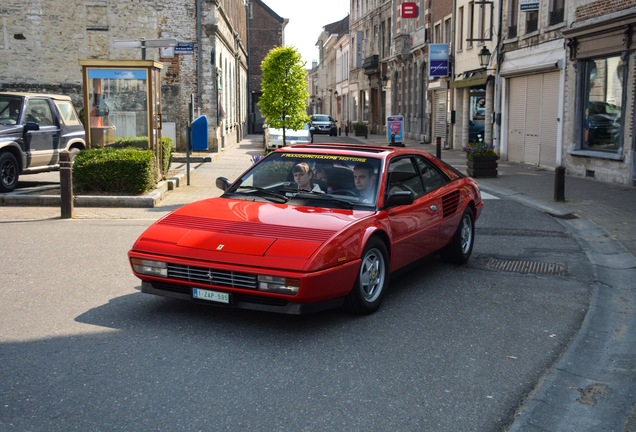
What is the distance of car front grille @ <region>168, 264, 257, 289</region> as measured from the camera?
18.2 feet

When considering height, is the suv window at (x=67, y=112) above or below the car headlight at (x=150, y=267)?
above

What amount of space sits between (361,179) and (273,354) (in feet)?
7.27

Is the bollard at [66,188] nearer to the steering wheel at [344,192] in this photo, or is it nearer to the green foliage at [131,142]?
the green foliage at [131,142]

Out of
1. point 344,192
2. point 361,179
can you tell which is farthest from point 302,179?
point 361,179

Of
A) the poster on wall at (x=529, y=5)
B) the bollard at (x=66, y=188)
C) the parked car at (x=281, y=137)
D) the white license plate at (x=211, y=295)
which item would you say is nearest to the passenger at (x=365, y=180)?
the white license plate at (x=211, y=295)

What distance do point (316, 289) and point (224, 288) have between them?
0.71m

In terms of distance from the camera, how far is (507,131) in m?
25.6

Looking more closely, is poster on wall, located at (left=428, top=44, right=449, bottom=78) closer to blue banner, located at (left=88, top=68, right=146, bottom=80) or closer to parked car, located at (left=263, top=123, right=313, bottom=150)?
parked car, located at (left=263, top=123, right=313, bottom=150)

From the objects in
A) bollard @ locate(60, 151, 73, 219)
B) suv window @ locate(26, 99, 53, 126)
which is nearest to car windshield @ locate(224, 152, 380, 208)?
bollard @ locate(60, 151, 73, 219)

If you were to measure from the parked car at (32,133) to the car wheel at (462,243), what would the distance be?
9.09m

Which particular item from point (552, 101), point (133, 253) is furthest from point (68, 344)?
point (552, 101)

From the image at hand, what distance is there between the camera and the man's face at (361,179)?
6.83 meters

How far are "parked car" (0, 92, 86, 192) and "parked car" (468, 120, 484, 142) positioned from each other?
62.9 ft

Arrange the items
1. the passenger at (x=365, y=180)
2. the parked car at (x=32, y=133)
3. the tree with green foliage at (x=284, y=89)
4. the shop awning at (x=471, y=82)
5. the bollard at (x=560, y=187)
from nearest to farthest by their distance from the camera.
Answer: the passenger at (x=365, y=180)
the parked car at (x=32, y=133)
the bollard at (x=560, y=187)
the tree with green foliage at (x=284, y=89)
the shop awning at (x=471, y=82)
